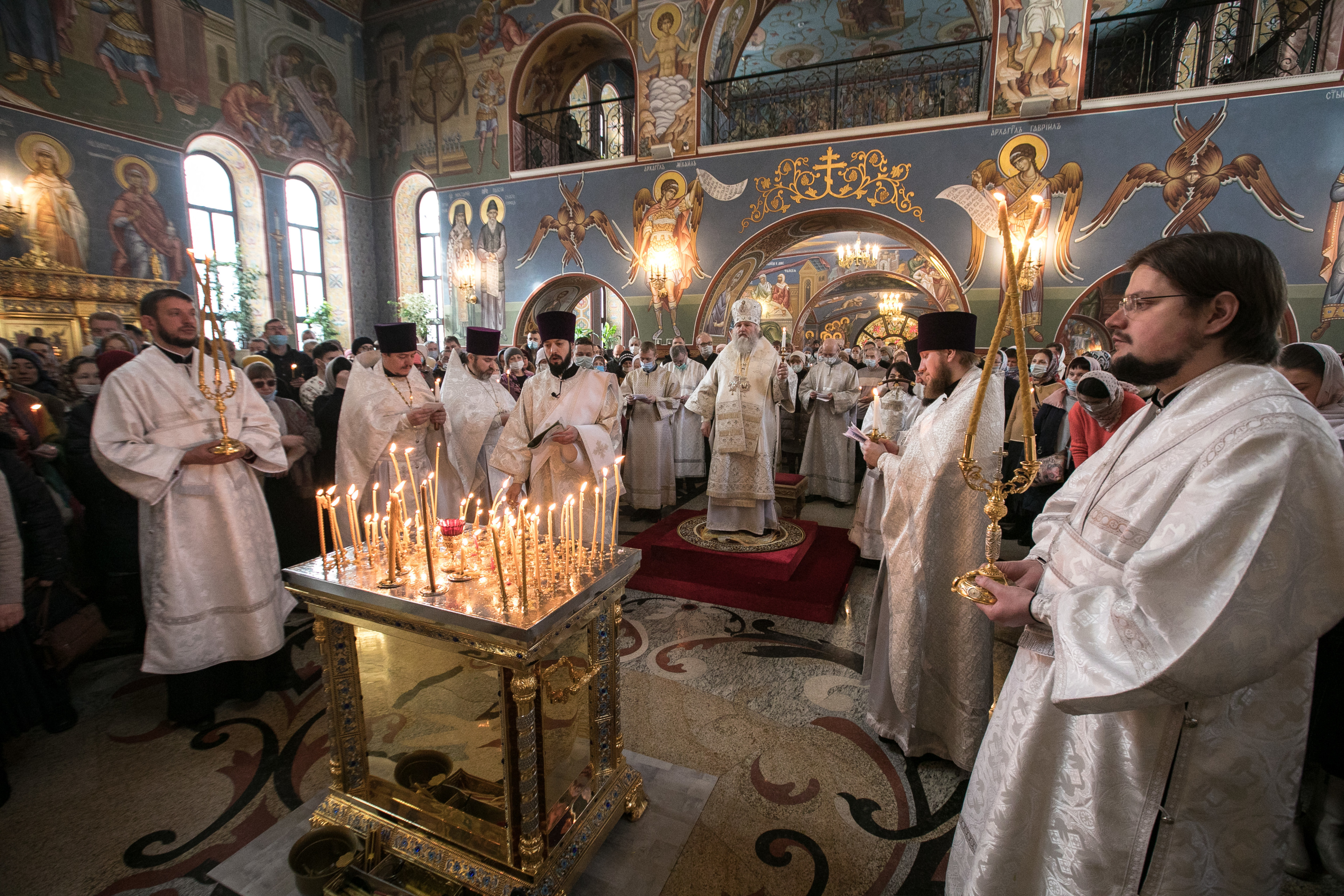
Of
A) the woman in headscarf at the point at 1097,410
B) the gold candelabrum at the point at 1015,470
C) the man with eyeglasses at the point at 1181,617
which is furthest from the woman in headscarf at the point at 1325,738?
the gold candelabrum at the point at 1015,470

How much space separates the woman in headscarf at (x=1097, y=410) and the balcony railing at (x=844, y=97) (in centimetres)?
803

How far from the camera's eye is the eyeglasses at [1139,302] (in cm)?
133

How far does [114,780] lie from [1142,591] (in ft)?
A: 12.6

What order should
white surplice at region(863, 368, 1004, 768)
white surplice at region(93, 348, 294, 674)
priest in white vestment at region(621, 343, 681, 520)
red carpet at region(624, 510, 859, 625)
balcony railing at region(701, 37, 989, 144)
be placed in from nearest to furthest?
white surplice at region(863, 368, 1004, 768), white surplice at region(93, 348, 294, 674), red carpet at region(624, 510, 859, 625), priest in white vestment at region(621, 343, 681, 520), balcony railing at region(701, 37, 989, 144)

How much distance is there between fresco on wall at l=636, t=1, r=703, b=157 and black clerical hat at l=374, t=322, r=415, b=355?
8569 mm

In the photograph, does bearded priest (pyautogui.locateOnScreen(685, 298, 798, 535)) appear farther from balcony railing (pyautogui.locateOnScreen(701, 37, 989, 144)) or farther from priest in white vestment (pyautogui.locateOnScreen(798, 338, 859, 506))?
balcony railing (pyautogui.locateOnScreen(701, 37, 989, 144))

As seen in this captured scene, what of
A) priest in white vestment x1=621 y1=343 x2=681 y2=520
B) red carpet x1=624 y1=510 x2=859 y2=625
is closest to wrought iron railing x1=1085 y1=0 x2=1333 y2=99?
priest in white vestment x1=621 y1=343 x2=681 y2=520

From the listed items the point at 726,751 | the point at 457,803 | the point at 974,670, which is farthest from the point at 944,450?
the point at 457,803

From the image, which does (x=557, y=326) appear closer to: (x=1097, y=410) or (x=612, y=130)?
(x=1097, y=410)

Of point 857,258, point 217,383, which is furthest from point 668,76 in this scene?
point 857,258

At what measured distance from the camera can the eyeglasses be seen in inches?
52.6

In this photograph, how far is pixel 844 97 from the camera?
1236cm

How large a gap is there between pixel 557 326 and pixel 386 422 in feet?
4.08

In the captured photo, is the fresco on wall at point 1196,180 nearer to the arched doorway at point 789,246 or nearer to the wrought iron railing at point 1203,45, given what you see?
the wrought iron railing at point 1203,45
